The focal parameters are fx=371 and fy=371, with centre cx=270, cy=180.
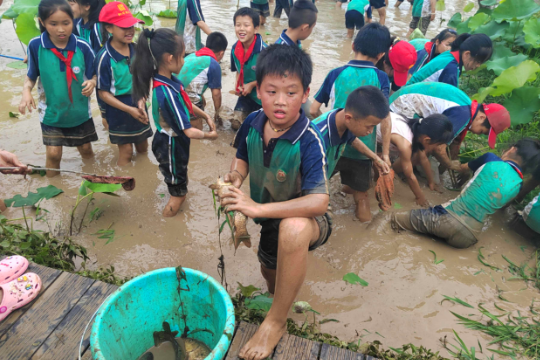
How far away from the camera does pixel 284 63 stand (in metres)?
1.80

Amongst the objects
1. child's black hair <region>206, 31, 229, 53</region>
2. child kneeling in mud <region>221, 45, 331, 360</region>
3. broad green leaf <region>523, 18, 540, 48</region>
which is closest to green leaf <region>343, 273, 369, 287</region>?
child kneeling in mud <region>221, 45, 331, 360</region>

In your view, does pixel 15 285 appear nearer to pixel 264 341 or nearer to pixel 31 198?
pixel 31 198

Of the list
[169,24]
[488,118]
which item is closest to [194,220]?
[488,118]

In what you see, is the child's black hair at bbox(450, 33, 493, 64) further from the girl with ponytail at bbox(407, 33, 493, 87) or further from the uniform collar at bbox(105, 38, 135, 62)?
the uniform collar at bbox(105, 38, 135, 62)

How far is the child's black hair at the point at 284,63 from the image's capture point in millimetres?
1806

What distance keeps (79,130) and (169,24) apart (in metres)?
5.44

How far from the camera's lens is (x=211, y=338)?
1938 mm

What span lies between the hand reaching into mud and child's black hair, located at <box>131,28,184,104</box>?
1.60m

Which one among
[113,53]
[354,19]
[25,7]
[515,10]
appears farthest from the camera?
[354,19]

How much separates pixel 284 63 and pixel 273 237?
3.29 feet

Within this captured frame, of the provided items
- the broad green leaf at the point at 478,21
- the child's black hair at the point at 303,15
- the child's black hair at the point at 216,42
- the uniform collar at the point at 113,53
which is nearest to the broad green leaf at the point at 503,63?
the broad green leaf at the point at 478,21

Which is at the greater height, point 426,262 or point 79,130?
point 79,130

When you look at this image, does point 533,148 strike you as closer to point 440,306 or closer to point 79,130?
point 440,306

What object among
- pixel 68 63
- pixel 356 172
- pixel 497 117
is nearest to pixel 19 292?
pixel 68 63
